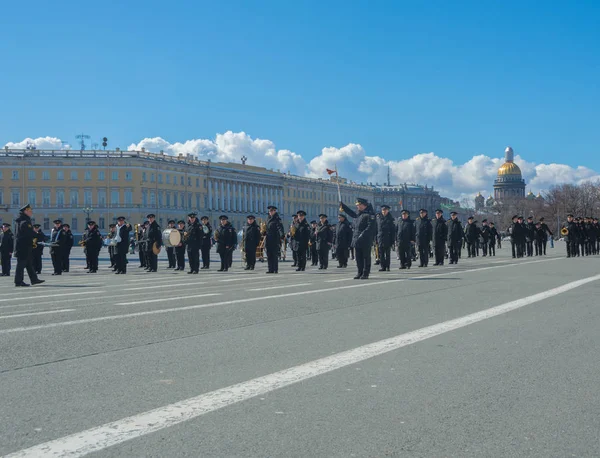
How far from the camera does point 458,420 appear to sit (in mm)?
5379

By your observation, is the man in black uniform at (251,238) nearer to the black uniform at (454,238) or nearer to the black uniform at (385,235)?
the black uniform at (385,235)

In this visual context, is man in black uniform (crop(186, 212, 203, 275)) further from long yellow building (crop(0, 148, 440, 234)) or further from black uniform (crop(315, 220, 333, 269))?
long yellow building (crop(0, 148, 440, 234))

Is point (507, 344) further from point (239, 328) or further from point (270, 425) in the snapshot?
point (270, 425)

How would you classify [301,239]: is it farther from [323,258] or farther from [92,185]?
[92,185]

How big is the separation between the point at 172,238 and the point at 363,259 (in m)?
10.1

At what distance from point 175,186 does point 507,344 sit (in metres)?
124

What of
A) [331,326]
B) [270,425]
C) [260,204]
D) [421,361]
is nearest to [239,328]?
[331,326]

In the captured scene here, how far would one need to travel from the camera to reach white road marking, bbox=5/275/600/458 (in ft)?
15.6

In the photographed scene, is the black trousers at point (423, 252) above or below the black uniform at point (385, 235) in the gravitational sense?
below

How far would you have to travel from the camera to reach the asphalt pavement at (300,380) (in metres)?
4.88

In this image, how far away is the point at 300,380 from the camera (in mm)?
6656

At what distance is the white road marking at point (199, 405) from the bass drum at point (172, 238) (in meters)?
20.0

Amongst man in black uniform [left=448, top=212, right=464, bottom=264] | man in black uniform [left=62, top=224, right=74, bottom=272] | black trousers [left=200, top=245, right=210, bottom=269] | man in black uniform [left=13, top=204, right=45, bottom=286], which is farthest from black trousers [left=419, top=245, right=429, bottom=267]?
man in black uniform [left=13, top=204, right=45, bottom=286]

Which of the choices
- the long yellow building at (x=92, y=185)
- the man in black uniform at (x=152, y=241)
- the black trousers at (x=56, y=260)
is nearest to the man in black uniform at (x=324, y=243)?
the man in black uniform at (x=152, y=241)
